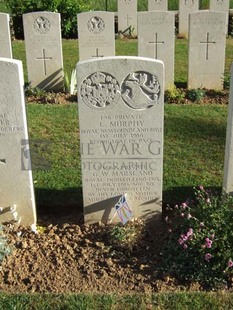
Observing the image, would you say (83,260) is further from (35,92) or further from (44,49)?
(44,49)

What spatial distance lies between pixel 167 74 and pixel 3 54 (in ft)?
11.4

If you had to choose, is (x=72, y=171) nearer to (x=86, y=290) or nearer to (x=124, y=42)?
(x=86, y=290)

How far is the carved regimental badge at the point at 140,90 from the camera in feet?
13.6

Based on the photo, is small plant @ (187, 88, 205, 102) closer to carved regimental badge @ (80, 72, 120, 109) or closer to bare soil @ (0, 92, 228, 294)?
bare soil @ (0, 92, 228, 294)

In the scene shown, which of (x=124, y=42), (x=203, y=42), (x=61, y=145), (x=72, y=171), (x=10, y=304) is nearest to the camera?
(x=10, y=304)

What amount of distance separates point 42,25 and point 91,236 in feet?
18.9

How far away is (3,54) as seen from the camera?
9531 mm

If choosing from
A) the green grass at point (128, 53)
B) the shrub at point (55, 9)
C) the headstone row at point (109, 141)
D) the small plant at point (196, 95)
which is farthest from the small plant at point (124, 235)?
the shrub at point (55, 9)

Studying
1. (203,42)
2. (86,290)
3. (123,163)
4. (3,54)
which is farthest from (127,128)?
(3,54)

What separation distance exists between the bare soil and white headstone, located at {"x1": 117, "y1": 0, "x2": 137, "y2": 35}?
42.5 ft

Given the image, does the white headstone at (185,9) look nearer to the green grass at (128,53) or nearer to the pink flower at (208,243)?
the green grass at (128,53)

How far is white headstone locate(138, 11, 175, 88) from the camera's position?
8922mm

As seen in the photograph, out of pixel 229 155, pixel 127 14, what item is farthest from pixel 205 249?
pixel 127 14

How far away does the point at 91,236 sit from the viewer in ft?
15.0
